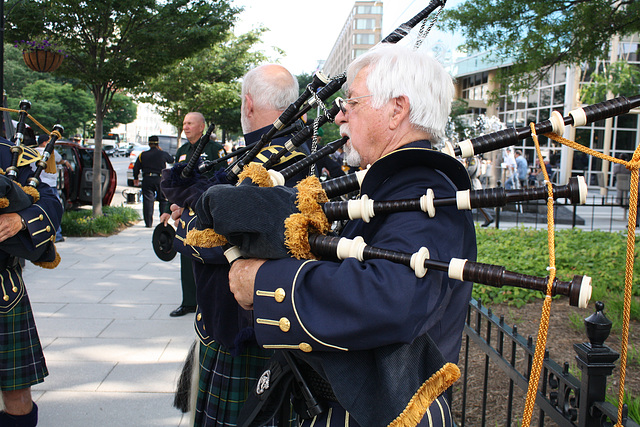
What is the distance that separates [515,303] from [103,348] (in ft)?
13.0

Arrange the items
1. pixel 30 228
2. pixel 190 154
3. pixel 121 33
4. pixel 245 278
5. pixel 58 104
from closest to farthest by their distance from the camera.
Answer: pixel 245 278
pixel 30 228
pixel 190 154
pixel 121 33
pixel 58 104

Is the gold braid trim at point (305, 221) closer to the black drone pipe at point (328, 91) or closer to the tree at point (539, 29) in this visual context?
the black drone pipe at point (328, 91)

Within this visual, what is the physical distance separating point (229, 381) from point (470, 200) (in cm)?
164

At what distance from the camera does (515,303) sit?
527cm

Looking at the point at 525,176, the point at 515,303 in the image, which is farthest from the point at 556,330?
the point at 525,176

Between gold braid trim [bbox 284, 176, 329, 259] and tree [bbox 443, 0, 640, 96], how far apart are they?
18.0 ft

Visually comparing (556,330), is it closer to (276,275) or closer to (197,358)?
(197,358)

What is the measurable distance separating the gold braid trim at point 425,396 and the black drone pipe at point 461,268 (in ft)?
0.93

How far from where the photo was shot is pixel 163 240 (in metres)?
3.74

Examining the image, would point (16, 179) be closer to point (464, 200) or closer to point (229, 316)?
point (229, 316)

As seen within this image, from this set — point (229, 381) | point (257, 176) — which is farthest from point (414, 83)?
point (229, 381)

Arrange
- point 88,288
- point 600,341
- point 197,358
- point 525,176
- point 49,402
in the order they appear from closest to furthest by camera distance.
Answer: point 600,341, point 197,358, point 49,402, point 88,288, point 525,176

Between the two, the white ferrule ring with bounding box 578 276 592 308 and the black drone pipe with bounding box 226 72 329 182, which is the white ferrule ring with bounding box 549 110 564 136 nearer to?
the white ferrule ring with bounding box 578 276 592 308

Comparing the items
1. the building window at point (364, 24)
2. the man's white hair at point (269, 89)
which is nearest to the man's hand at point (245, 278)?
the man's white hair at point (269, 89)
